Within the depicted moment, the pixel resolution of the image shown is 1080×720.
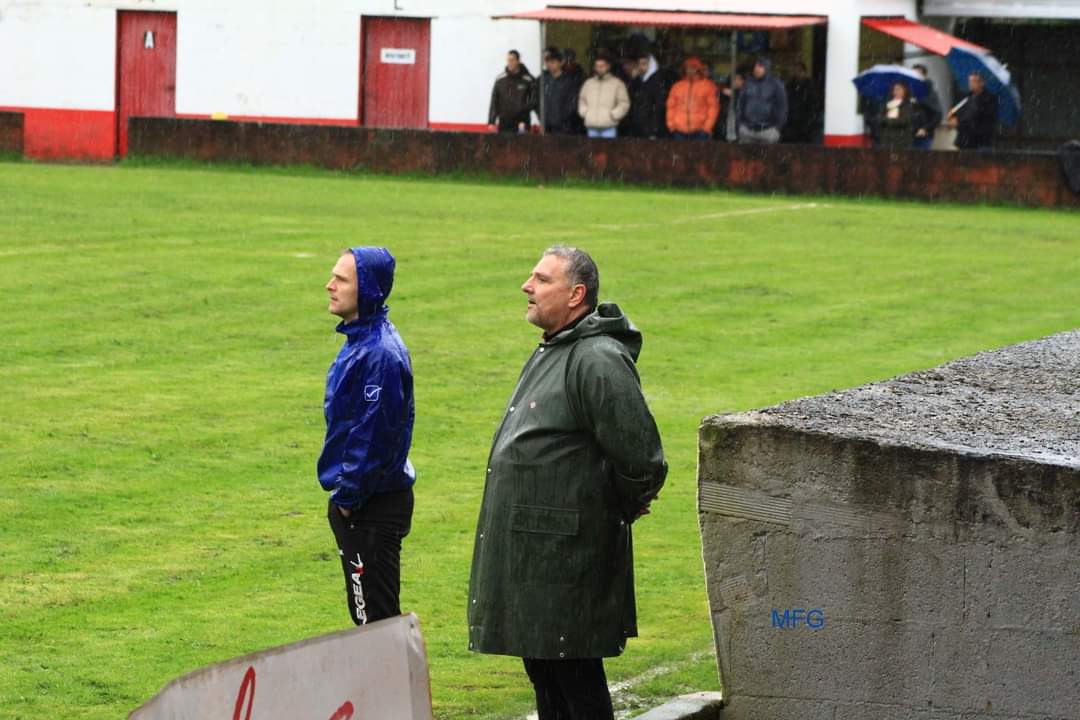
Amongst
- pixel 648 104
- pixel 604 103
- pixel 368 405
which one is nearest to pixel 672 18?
pixel 648 104

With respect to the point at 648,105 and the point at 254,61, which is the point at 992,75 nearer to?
the point at 648,105

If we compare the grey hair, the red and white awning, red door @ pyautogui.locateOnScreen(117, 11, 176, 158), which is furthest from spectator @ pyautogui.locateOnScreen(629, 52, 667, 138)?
the grey hair

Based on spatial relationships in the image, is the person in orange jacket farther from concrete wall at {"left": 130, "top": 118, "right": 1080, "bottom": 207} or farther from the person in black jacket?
concrete wall at {"left": 130, "top": 118, "right": 1080, "bottom": 207}

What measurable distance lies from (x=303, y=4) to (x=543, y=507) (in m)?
38.6

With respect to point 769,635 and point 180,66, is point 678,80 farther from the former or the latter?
point 769,635

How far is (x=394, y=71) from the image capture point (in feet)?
144

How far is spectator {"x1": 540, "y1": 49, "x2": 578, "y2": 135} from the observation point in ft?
123

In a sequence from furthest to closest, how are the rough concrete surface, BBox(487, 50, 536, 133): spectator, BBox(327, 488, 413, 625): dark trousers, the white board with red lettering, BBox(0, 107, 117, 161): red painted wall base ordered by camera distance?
BBox(0, 107, 117, 161): red painted wall base < BBox(487, 50, 536, 133): spectator < BBox(327, 488, 413, 625): dark trousers < the rough concrete surface < the white board with red lettering

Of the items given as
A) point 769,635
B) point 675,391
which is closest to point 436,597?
point 769,635

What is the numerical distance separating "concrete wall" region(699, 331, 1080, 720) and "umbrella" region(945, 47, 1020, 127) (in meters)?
31.0

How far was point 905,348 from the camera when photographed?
17.8 m

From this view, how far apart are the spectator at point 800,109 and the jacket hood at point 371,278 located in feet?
100

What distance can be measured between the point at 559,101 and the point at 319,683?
108 feet

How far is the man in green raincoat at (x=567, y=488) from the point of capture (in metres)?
6.38
